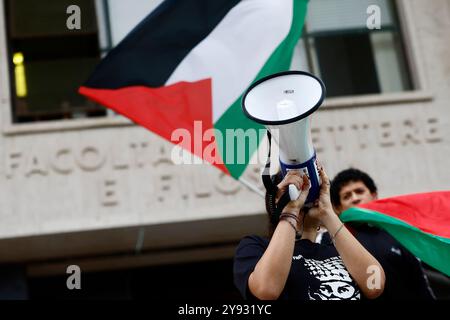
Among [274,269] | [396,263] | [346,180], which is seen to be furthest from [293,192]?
[346,180]

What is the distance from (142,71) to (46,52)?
16.4ft

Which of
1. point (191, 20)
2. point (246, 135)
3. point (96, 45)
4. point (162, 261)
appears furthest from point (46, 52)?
point (246, 135)

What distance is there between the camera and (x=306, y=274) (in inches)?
130

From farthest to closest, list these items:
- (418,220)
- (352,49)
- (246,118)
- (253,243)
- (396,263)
→ (352,49) < (246,118) < (418,220) < (396,263) < (253,243)

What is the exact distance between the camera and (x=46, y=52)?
1084cm

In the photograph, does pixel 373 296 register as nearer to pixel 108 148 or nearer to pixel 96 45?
pixel 108 148

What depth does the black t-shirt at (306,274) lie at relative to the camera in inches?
129

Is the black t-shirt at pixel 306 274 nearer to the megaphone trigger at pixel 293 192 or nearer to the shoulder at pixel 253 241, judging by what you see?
the shoulder at pixel 253 241

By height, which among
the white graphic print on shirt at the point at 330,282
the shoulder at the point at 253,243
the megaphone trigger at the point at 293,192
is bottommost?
the white graphic print on shirt at the point at 330,282

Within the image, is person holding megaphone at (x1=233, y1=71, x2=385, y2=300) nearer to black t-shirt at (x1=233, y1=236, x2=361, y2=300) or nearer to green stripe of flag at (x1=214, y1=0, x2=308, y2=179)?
black t-shirt at (x1=233, y1=236, x2=361, y2=300)

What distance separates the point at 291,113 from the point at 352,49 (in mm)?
7927

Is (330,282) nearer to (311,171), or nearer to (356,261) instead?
(356,261)

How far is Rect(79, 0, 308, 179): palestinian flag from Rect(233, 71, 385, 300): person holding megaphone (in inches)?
92.2

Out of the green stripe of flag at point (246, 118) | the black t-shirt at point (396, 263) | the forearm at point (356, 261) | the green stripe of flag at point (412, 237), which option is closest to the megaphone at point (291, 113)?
the forearm at point (356, 261)
